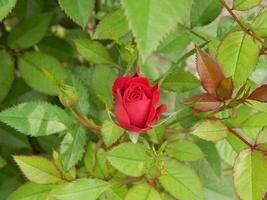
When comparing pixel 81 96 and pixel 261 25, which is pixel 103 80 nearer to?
pixel 81 96

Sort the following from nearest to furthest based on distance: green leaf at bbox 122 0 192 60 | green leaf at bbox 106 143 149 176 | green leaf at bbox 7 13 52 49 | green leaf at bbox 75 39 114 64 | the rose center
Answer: green leaf at bbox 122 0 192 60 < the rose center < green leaf at bbox 106 143 149 176 < green leaf at bbox 75 39 114 64 < green leaf at bbox 7 13 52 49

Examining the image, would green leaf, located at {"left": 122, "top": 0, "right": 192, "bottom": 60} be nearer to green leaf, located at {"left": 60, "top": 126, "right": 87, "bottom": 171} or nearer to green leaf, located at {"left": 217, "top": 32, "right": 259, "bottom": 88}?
green leaf, located at {"left": 217, "top": 32, "right": 259, "bottom": 88}

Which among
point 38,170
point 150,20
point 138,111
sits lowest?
point 38,170

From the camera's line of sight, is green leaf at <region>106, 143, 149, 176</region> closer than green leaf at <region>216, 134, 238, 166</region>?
Yes

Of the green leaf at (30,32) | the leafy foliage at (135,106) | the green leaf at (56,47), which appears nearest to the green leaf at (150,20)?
the leafy foliage at (135,106)

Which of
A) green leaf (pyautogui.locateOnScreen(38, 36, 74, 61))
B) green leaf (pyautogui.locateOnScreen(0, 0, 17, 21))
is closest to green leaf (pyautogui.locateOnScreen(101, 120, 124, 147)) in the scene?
green leaf (pyautogui.locateOnScreen(0, 0, 17, 21))

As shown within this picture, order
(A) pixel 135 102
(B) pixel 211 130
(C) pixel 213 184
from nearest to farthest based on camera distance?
(A) pixel 135 102 → (B) pixel 211 130 → (C) pixel 213 184

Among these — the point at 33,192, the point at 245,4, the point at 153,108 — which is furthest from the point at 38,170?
the point at 245,4
